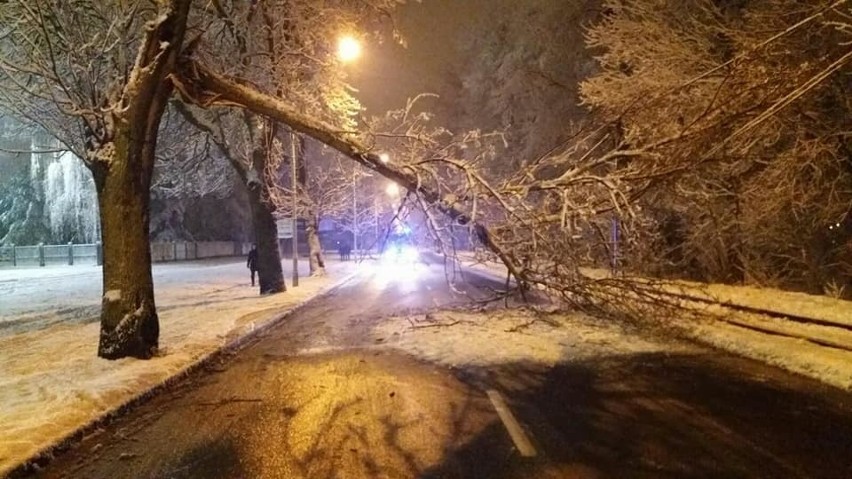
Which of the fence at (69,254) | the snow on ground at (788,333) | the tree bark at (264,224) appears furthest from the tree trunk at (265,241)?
the fence at (69,254)

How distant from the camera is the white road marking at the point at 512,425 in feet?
19.3

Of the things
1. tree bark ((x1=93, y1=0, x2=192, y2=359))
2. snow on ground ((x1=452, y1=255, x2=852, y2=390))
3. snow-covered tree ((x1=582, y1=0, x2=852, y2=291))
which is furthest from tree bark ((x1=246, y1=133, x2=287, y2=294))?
snow-covered tree ((x1=582, y1=0, x2=852, y2=291))

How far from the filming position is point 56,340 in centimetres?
1243

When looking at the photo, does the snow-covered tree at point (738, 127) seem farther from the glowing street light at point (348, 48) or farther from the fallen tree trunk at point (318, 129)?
the glowing street light at point (348, 48)

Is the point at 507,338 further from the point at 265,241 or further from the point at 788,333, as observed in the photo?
the point at 265,241

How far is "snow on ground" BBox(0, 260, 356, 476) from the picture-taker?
22.4 feet

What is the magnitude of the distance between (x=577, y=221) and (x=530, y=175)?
1.11 metres

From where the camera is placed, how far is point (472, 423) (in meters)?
6.84

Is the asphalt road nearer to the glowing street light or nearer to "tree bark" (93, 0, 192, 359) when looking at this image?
"tree bark" (93, 0, 192, 359)

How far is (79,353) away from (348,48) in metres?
9.72

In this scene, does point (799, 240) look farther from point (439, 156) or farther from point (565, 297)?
point (439, 156)

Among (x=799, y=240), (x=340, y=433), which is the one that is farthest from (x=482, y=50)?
(x=340, y=433)

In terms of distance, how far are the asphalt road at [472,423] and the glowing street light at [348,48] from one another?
28.5ft

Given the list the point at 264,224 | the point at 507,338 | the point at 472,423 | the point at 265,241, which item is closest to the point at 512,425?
the point at 472,423
